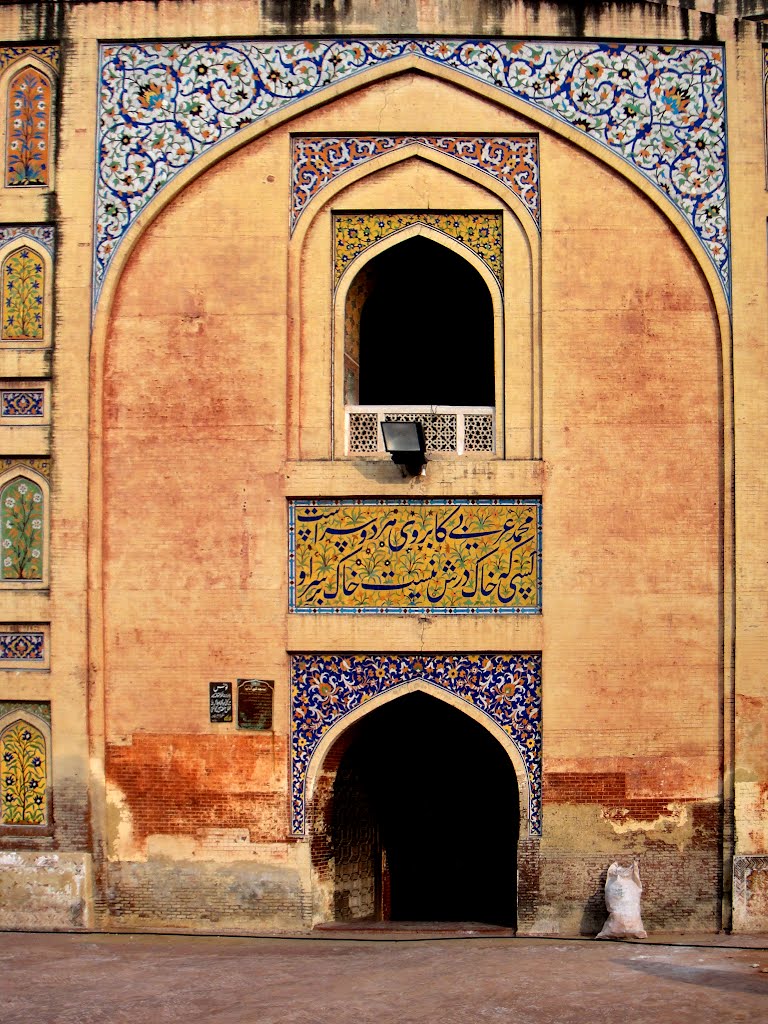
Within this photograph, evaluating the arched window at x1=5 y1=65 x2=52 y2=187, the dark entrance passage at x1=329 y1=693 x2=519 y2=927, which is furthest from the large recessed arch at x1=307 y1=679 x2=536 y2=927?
the arched window at x1=5 y1=65 x2=52 y2=187

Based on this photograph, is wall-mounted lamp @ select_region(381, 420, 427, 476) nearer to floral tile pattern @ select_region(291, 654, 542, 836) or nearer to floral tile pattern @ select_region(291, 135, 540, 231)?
floral tile pattern @ select_region(291, 654, 542, 836)

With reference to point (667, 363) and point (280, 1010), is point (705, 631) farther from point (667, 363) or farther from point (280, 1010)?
point (280, 1010)

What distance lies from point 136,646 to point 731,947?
14.8 feet

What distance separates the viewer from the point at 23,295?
9.98m

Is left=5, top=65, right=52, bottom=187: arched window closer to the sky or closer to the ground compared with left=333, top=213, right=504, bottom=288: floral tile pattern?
closer to the sky

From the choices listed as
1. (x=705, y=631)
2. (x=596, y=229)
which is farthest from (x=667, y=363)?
(x=705, y=631)

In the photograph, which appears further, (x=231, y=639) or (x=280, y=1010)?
(x=231, y=639)

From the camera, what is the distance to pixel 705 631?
9.67 m

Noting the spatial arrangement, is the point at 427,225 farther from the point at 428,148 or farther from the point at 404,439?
the point at 404,439

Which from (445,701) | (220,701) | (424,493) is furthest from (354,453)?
(220,701)

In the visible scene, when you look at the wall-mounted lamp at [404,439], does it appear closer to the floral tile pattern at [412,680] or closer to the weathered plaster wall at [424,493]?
the weathered plaster wall at [424,493]

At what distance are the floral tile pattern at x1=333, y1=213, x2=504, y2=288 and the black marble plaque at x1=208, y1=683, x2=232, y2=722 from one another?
2999 mm

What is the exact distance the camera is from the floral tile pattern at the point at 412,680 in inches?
380

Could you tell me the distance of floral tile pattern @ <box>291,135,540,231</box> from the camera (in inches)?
390
